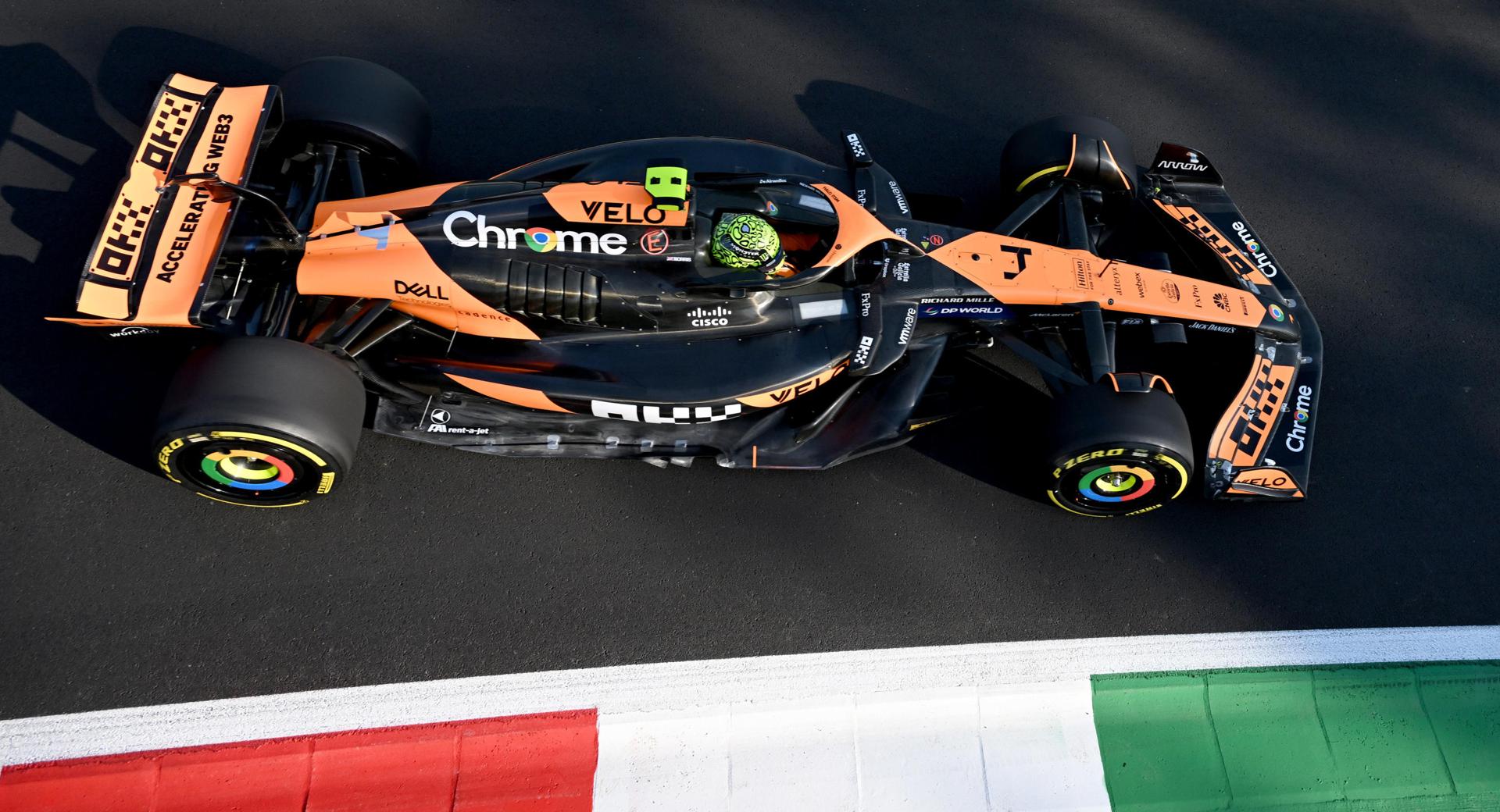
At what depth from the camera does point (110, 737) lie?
476cm

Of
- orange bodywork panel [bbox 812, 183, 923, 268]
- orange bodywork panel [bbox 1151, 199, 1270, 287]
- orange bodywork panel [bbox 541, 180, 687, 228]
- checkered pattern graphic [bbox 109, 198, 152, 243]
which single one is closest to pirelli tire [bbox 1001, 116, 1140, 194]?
orange bodywork panel [bbox 1151, 199, 1270, 287]

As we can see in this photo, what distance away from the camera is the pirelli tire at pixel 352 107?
5559 millimetres

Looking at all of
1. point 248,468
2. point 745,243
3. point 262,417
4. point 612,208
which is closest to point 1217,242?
point 745,243

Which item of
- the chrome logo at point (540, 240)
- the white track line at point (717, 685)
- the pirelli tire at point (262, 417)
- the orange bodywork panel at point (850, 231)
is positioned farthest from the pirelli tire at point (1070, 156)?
the pirelli tire at point (262, 417)

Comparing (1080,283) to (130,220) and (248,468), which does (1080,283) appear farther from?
(130,220)

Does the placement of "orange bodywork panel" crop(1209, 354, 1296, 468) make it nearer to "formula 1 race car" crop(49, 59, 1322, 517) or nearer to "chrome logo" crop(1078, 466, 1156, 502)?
"formula 1 race car" crop(49, 59, 1322, 517)

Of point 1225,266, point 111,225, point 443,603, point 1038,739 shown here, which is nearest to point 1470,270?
point 1225,266

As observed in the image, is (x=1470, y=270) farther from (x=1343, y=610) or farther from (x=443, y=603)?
(x=443, y=603)

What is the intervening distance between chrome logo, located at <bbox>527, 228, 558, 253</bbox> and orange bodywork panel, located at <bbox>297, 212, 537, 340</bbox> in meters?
0.39

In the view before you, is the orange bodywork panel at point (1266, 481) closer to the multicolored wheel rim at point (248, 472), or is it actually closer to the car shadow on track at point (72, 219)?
the multicolored wheel rim at point (248, 472)

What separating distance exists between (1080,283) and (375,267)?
12.3 ft

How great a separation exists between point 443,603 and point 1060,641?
335 centimetres

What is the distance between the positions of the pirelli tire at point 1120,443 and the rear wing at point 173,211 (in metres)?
4.31

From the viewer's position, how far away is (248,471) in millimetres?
5008
